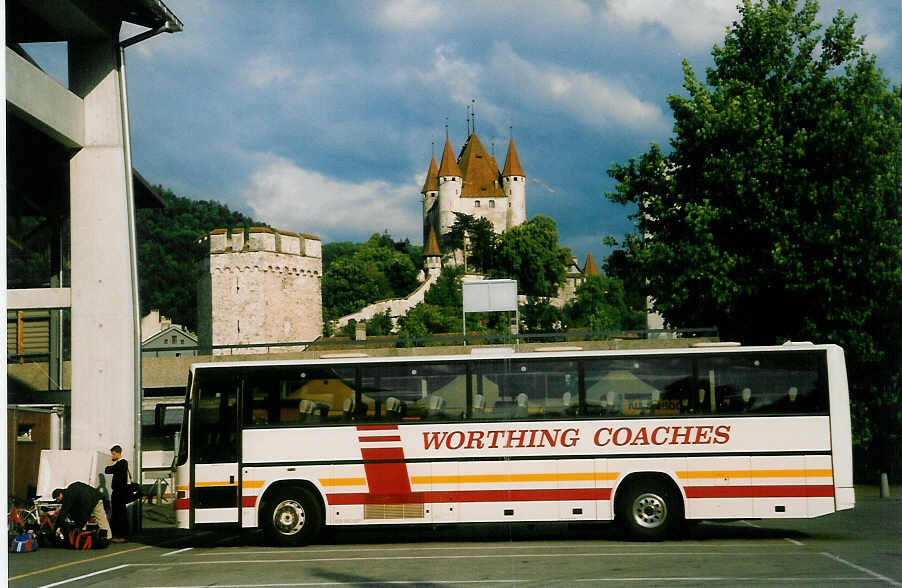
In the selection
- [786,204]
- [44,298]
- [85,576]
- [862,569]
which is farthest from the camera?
[786,204]

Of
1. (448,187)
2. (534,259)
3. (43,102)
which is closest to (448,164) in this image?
(448,187)

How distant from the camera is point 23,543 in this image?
15.8m

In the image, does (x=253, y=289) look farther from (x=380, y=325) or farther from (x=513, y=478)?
(x=513, y=478)

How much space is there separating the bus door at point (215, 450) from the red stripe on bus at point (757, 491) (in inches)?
267

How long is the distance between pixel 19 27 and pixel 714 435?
1487 centimetres

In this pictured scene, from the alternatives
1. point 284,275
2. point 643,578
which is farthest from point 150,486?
point 284,275

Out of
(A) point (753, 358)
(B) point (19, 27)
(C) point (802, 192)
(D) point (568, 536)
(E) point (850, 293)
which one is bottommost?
(D) point (568, 536)

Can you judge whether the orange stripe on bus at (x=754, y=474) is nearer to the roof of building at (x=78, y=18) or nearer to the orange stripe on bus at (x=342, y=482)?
the orange stripe on bus at (x=342, y=482)

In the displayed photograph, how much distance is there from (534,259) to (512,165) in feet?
99.0

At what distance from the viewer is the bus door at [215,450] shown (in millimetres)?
15555

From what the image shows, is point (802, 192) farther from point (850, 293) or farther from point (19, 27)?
point (19, 27)

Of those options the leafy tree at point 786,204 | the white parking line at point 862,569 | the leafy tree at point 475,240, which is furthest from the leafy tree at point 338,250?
the white parking line at point 862,569

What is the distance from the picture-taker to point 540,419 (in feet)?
50.4

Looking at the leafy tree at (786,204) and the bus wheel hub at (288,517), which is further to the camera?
the leafy tree at (786,204)
